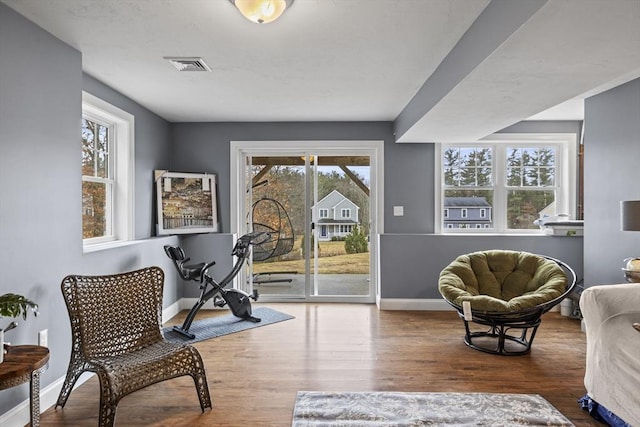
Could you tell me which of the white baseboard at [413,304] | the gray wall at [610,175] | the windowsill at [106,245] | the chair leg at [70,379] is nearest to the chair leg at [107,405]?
the chair leg at [70,379]

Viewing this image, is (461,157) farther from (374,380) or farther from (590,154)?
(374,380)

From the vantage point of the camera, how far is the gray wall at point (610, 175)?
351 cm

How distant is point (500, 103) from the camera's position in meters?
3.12

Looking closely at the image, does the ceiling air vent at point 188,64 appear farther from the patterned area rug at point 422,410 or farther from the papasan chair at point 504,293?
the papasan chair at point 504,293

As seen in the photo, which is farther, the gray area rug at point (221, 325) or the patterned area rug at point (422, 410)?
the gray area rug at point (221, 325)

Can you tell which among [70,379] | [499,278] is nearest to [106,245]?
[70,379]

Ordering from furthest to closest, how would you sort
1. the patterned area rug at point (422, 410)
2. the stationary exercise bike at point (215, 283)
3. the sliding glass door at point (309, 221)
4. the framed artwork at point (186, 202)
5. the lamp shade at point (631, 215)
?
the sliding glass door at point (309, 221) → the framed artwork at point (186, 202) → the stationary exercise bike at point (215, 283) → the lamp shade at point (631, 215) → the patterned area rug at point (422, 410)

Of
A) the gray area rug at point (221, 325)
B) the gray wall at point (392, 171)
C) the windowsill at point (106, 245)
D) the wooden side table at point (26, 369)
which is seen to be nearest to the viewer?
the wooden side table at point (26, 369)

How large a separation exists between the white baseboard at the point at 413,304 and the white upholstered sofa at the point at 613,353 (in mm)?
2360

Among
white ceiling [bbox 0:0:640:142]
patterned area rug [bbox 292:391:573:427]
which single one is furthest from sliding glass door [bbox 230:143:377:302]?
patterned area rug [bbox 292:391:573:427]

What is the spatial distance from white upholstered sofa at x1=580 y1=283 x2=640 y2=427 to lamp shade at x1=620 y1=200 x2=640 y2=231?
0.74 metres

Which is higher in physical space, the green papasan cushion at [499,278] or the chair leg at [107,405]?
the green papasan cushion at [499,278]

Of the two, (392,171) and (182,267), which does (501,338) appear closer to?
(392,171)

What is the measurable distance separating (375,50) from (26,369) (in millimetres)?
2672
